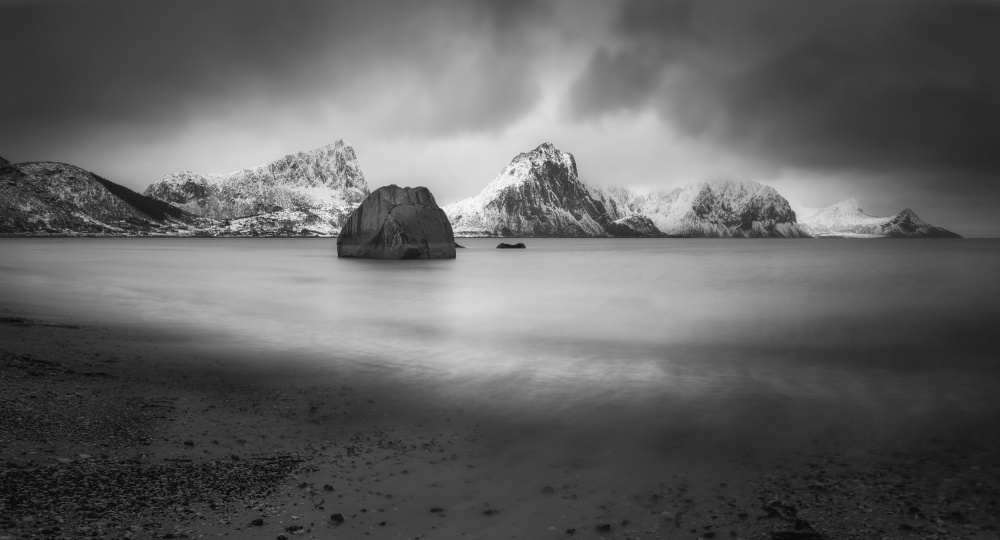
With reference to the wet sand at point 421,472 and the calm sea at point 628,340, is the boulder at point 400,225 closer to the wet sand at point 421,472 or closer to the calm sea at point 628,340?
the calm sea at point 628,340

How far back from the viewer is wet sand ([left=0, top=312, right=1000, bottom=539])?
6023 mm

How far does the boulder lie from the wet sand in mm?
45984

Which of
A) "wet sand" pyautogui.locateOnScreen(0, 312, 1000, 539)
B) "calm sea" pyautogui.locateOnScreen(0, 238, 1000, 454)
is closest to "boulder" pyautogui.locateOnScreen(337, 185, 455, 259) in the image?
"calm sea" pyautogui.locateOnScreen(0, 238, 1000, 454)

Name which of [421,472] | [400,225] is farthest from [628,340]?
[400,225]

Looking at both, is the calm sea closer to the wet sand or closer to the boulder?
the wet sand

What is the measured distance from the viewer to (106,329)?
19234 mm

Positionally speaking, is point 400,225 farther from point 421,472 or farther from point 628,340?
point 421,472

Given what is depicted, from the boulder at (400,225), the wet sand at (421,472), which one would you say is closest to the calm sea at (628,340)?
the wet sand at (421,472)

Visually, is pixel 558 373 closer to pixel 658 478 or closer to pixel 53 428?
pixel 658 478

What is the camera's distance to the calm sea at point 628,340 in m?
11.4

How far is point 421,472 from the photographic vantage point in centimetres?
751

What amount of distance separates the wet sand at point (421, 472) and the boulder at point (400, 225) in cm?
4598

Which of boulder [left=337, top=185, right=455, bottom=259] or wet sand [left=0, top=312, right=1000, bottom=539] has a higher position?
boulder [left=337, top=185, right=455, bottom=259]

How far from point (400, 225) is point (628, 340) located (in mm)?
40022
